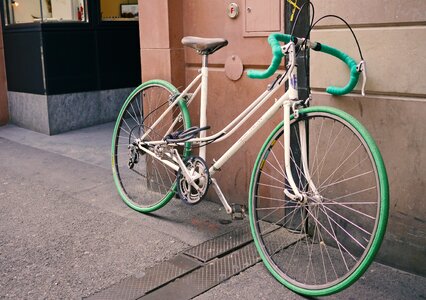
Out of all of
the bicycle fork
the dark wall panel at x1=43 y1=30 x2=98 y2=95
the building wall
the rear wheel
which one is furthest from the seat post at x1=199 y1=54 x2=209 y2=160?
the dark wall panel at x1=43 y1=30 x2=98 y2=95

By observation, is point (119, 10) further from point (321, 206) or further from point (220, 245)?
point (321, 206)

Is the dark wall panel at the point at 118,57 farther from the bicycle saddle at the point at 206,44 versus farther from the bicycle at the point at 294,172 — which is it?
the bicycle saddle at the point at 206,44

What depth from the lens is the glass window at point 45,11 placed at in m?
7.73

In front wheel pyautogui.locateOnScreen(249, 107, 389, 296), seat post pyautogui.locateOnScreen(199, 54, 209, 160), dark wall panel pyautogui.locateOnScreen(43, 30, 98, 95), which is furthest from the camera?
dark wall panel pyautogui.locateOnScreen(43, 30, 98, 95)

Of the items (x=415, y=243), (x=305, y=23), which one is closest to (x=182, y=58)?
(x=305, y=23)

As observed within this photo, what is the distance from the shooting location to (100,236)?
4254 millimetres

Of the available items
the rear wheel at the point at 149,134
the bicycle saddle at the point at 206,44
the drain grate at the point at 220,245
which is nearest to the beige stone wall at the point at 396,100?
the bicycle saddle at the point at 206,44

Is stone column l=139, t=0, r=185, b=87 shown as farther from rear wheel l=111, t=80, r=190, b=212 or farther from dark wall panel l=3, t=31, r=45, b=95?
dark wall panel l=3, t=31, r=45, b=95

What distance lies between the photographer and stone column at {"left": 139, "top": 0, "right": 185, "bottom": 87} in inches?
188

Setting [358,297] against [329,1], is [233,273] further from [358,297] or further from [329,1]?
[329,1]

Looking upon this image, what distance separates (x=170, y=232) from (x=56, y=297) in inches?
45.6

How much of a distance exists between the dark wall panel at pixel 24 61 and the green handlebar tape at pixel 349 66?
525 centimetres

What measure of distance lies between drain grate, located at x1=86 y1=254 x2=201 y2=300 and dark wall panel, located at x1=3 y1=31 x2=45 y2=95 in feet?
15.6

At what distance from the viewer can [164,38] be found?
15.8ft
